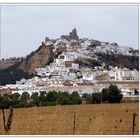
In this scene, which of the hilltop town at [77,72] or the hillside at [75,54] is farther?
the hillside at [75,54]

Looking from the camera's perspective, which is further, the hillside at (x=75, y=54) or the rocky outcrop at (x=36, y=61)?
the rocky outcrop at (x=36, y=61)

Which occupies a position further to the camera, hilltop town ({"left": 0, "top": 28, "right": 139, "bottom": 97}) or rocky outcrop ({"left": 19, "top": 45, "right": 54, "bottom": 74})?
rocky outcrop ({"left": 19, "top": 45, "right": 54, "bottom": 74})

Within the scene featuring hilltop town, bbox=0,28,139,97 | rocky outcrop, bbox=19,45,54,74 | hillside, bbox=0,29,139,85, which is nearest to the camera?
hilltop town, bbox=0,28,139,97

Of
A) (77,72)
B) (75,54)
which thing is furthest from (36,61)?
(75,54)

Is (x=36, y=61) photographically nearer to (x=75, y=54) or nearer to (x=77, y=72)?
(x=77, y=72)

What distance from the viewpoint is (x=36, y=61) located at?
2236 centimetres

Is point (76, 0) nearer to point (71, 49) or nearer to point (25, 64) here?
point (25, 64)

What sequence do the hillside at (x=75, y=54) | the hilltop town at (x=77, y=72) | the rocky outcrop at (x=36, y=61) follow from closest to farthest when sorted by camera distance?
the hilltop town at (x=77, y=72), the hillside at (x=75, y=54), the rocky outcrop at (x=36, y=61)

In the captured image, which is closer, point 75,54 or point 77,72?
point 77,72

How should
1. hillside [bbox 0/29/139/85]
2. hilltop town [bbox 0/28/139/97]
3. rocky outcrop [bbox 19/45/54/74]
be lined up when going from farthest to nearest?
rocky outcrop [bbox 19/45/54/74], hillside [bbox 0/29/139/85], hilltop town [bbox 0/28/139/97]

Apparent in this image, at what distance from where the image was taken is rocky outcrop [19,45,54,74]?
62.3 ft

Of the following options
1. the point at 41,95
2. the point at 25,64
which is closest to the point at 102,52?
the point at 25,64

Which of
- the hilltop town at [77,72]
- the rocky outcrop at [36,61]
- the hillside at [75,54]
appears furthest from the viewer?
the rocky outcrop at [36,61]

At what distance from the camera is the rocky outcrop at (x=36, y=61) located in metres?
19.0
